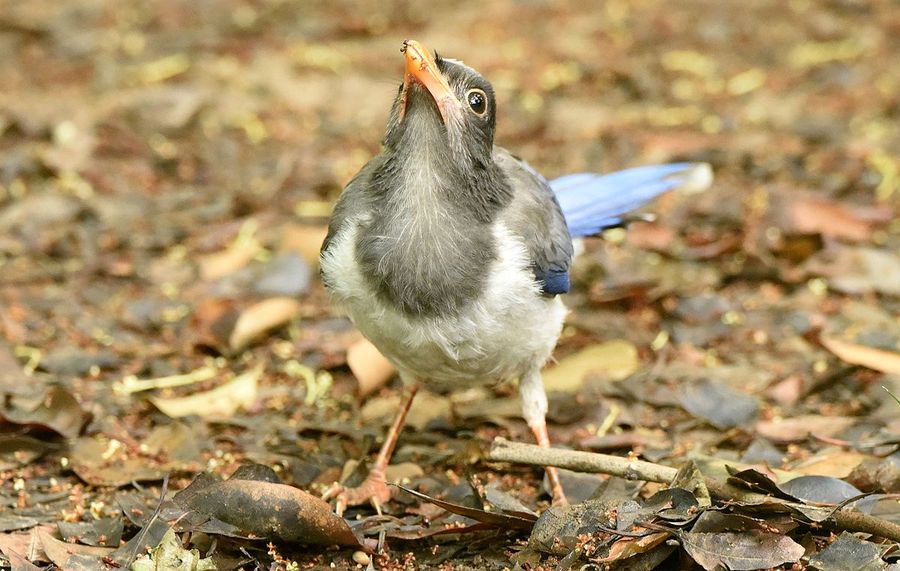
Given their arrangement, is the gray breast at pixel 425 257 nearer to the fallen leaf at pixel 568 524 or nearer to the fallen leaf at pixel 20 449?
the fallen leaf at pixel 568 524

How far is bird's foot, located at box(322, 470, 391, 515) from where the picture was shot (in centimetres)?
456

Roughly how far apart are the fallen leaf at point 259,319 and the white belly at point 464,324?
1.38m

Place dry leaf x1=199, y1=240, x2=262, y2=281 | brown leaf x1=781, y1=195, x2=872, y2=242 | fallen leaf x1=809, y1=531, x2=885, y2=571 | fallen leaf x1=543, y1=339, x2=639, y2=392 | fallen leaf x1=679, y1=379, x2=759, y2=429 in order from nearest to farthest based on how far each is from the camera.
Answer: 1. fallen leaf x1=809, y1=531, x2=885, y2=571
2. fallen leaf x1=679, y1=379, x2=759, y2=429
3. fallen leaf x1=543, y1=339, x2=639, y2=392
4. dry leaf x1=199, y1=240, x2=262, y2=281
5. brown leaf x1=781, y1=195, x2=872, y2=242

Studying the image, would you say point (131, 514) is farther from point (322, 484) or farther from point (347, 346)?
point (347, 346)

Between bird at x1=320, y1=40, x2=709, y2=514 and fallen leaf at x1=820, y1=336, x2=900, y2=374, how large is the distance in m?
1.54

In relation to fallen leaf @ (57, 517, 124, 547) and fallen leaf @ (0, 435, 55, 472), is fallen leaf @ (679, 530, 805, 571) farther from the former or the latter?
fallen leaf @ (0, 435, 55, 472)

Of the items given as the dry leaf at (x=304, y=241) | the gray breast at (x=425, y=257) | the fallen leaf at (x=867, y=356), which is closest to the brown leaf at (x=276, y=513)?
the gray breast at (x=425, y=257)

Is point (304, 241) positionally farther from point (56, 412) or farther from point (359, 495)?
point (359, 495)

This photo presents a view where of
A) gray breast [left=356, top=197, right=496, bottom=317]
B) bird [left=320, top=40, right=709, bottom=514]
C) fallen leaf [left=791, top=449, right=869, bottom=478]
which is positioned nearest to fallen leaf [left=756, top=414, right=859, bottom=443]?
fallen leaf [left=791, top=449, right=869, bottom=478]

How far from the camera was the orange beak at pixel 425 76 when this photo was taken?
4262mm

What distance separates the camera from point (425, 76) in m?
4.32

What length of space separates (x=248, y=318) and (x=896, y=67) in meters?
5.92

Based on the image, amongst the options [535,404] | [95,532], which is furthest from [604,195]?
[95,532]

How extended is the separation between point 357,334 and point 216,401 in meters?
0.94
